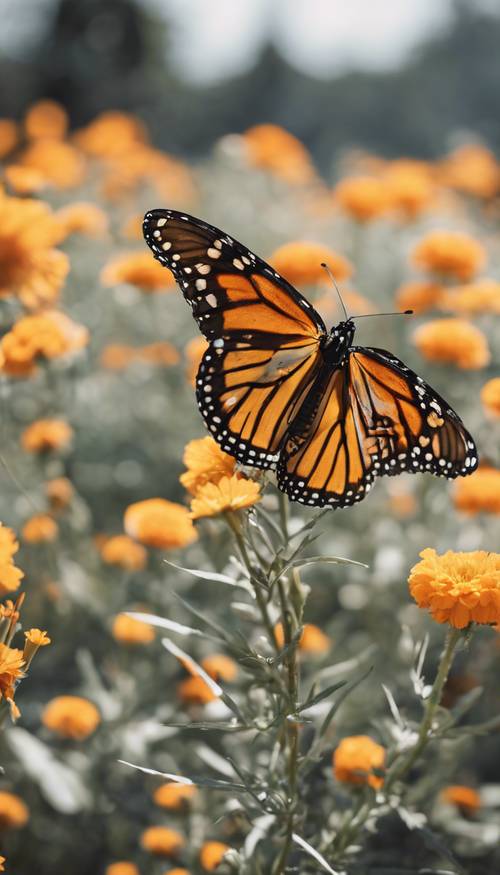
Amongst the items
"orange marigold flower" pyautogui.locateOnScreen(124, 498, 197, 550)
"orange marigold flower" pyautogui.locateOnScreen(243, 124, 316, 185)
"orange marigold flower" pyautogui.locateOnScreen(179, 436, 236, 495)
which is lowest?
"orange marigold flower" pyautogui.locateOnScreen(179, 436, 236, 495)

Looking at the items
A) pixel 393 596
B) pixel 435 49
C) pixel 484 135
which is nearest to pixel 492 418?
pixel 393 596

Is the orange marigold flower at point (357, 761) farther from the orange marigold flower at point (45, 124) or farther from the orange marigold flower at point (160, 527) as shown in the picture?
the orange marigold flower at point (45, 124)

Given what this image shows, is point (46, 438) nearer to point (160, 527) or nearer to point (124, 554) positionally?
point (124, 554)

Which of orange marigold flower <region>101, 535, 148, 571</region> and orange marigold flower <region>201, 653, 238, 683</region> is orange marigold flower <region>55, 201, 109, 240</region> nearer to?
orange marigold flower <region>101, 535, 148, 571</region>

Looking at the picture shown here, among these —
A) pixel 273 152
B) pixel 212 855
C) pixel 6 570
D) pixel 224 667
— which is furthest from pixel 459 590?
pixel 273 152

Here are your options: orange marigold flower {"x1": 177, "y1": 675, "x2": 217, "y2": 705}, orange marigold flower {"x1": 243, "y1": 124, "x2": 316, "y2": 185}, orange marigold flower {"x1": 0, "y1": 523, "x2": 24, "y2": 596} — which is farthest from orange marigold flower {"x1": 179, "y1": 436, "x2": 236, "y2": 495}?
orange marigold flower {"x1": 243, "y1": 124, "x2": 316, "y2": 185}

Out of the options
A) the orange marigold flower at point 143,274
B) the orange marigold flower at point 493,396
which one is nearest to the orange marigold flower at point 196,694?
the orange marigold flower at point 493,396
